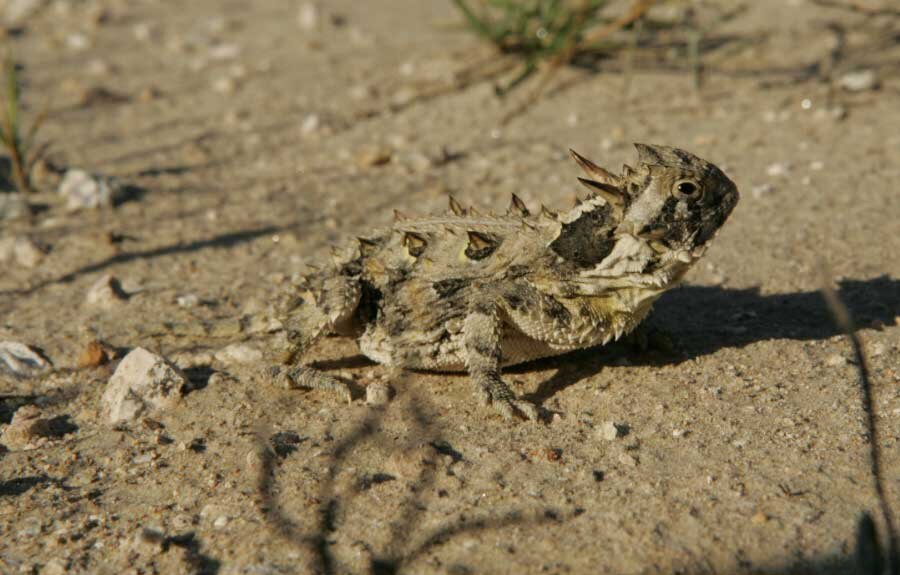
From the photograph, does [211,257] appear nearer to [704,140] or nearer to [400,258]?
[400,258]

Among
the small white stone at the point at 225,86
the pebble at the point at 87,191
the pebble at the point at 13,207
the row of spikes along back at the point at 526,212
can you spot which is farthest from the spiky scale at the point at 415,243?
the small white stone at the point at 225,86

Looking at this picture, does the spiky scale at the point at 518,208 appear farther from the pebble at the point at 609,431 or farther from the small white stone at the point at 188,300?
the small white stone at the point at 188,300

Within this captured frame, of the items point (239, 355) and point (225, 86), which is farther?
point (225, 86)

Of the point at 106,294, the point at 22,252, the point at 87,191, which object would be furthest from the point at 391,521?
the point at 87,191

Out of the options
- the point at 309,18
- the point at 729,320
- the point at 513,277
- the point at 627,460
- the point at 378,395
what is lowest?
the point at 309,18

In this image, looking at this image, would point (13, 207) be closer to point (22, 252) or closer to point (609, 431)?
point (22, 252)

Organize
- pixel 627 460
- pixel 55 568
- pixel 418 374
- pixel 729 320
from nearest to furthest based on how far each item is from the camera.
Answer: pixel 55 568
pixel 627 460
pixel 418 374
pixel 729 320
